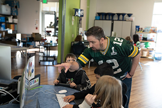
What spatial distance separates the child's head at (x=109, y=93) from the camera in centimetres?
127

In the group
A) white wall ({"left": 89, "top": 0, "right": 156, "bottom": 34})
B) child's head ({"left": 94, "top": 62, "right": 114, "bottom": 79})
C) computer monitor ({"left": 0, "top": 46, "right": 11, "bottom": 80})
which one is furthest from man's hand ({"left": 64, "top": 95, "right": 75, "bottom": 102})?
white wall ({"left": 89, "top": 0, "right": 156, "bottom": 34})

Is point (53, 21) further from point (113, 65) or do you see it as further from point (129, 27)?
point (113, 65)

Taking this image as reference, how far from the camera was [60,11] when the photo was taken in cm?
609

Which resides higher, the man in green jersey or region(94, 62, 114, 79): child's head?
the man in green jersey

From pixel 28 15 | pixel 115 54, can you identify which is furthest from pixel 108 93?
pixel 28 15

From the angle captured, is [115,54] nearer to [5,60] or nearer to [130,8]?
[5,60]

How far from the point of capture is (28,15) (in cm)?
775

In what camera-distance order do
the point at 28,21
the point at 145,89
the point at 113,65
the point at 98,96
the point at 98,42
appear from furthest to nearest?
the point at 28,21 → the point at 145,89 → the point at 113,65 → the point at 98,42 → the point at 98,96

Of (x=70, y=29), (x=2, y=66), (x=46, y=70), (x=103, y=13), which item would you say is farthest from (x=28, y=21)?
(x=2, y=66)

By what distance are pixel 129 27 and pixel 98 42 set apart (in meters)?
7.89

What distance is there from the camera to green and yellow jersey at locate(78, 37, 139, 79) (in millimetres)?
1968

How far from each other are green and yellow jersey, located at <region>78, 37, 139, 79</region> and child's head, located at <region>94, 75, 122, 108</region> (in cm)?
71

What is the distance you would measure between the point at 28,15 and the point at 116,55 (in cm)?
664

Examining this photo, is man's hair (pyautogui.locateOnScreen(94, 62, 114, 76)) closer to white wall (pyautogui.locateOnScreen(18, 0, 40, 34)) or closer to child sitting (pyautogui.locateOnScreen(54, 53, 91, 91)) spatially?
child sitting (pyautogui.locateOnScreen(54, 53, 91, 91))
